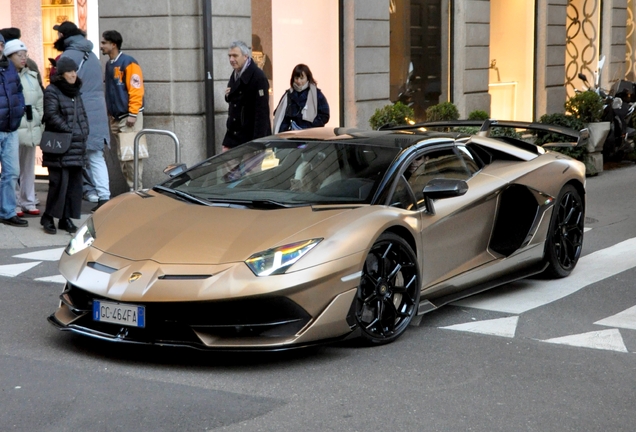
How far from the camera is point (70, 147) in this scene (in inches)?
406

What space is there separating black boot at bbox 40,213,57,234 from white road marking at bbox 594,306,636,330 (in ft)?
18.3

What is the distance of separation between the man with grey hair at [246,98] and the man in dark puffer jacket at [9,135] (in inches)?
94.8

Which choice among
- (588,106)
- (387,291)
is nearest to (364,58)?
(588,106)

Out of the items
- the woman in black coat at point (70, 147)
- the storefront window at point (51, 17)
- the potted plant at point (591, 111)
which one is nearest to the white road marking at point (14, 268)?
the woman in black coat at point (70, 147)

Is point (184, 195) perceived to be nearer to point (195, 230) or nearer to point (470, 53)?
point (195, 230)

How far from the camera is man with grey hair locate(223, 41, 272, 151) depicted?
39.0 ft

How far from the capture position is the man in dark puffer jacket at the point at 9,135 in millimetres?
10477

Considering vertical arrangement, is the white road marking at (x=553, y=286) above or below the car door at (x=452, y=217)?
below

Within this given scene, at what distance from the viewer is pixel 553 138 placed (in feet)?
50.4

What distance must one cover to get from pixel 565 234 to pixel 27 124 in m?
5.75

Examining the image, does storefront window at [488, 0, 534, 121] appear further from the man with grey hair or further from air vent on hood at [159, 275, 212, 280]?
air vent on hood at [159, 275, 212, 280]

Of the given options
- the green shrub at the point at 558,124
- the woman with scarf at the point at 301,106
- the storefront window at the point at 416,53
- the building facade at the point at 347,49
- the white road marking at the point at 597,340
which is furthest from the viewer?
the storefront window at the point at 416,53

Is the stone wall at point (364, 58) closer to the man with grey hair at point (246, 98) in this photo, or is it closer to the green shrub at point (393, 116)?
the green shrub at point (393, 116)

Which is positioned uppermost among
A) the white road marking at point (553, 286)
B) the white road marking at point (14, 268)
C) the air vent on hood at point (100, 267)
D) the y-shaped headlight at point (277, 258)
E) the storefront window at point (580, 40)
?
the storefront window at point (580, 40)
